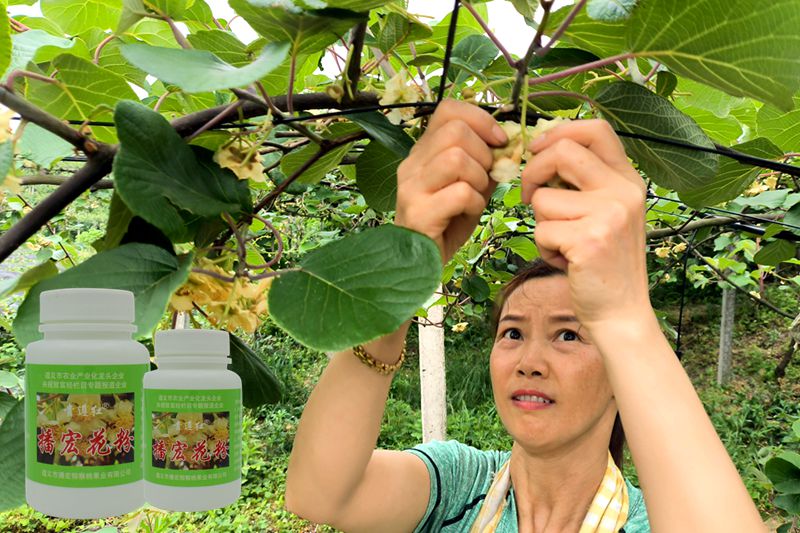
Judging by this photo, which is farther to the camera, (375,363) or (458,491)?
(458,491)

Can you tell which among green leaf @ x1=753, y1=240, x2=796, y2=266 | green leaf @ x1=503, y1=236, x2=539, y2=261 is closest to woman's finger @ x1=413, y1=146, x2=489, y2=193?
green leaf @ x1=753, y1=240, x2=796, y2=266

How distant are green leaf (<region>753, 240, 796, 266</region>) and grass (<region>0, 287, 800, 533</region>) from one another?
300cm

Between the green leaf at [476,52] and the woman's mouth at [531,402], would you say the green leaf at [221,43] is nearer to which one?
the green leaf at [476,52]

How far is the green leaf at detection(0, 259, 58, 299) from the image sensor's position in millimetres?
409

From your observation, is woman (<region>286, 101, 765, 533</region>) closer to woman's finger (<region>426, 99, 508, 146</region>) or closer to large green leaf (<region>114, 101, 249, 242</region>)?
woman's finger (<region>426, 99, 508, 146</region>)

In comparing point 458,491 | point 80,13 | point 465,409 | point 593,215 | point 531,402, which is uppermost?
point 80,13

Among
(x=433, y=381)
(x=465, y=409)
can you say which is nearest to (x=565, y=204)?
A: (x=433, y=381)

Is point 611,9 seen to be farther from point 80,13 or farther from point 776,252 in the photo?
point 776,252

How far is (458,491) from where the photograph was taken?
1258mm

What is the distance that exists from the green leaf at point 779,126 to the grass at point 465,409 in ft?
11.5

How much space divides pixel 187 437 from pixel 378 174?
333 mm

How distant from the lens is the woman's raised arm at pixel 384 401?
19.8 inches

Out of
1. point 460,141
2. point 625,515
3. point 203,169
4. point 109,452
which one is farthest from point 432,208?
point 625,515

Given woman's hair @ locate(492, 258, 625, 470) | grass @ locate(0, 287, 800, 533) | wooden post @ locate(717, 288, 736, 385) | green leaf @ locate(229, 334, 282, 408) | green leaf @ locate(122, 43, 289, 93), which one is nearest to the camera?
green leaf @ locate(122, 43, 289, 93)
